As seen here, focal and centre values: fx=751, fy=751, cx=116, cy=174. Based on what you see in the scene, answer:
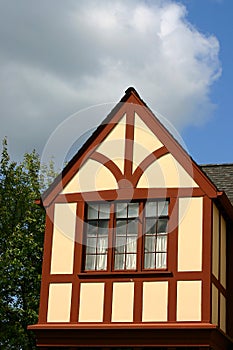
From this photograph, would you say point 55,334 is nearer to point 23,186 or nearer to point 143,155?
point 143,155

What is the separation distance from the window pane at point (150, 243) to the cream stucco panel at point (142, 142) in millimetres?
1974

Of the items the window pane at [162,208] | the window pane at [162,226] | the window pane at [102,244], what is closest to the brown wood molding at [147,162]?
the window pane at [162,208]

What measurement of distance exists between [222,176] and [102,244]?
5.60 m

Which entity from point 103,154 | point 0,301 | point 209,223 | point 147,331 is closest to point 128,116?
point 103,154

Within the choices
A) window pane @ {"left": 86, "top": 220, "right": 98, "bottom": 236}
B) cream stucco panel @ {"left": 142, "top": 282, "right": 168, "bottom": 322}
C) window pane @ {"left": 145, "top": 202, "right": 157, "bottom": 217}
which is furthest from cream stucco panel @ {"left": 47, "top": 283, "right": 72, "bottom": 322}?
window pane @ {"left": 145, "top": 202, "right": 157, "bottom": 217}

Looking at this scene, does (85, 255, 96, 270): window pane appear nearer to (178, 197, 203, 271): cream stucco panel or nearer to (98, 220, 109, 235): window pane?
(98, 220, 109, 235): window pane

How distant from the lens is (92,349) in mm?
18984

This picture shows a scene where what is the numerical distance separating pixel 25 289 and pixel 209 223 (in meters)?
14.0

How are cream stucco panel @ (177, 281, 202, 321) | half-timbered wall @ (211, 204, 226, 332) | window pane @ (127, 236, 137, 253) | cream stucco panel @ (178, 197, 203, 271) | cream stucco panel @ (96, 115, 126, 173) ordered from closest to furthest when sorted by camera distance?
cream stucco panel @ (177, 281, 202, 321)
cream stucco panel @ (178, 197, 203, 271)
half-timbered wall @ (211, 204, 226, 332)
window pane @ (127, 236, 137, 253)
cream stucco panel @ (96, 115, 126, 173)

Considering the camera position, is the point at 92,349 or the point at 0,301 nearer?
the point at 92,349

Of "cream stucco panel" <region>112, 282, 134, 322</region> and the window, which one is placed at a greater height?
the window

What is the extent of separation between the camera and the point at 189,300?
18.4 m

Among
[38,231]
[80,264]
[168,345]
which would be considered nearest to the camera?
[168,345]

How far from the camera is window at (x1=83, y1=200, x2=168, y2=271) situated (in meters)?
19.2
